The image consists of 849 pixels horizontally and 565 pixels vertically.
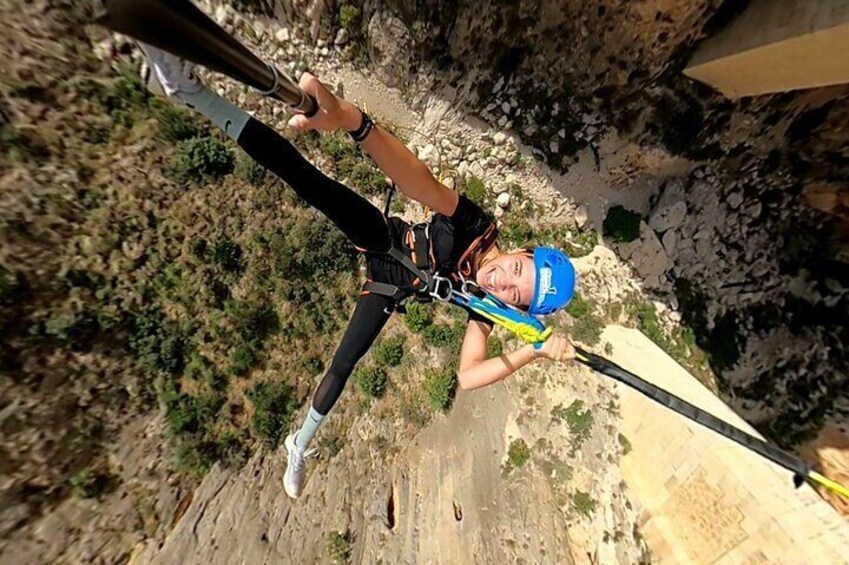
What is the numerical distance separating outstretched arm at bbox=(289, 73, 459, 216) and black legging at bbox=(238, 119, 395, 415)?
631 mm

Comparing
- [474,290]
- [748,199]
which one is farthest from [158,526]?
[748,199]

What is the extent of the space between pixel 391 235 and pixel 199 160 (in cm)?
568


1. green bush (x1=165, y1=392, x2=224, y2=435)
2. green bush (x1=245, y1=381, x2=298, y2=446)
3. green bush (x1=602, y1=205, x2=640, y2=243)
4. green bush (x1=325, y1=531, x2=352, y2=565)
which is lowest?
green bush (x1=325, y1=531, x2=352, y2=565)

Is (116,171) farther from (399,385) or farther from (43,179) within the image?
A: (399,385)

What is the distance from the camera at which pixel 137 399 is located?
25.6ft

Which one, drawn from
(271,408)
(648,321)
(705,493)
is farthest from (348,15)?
(705,493)

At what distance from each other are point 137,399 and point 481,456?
6783mm

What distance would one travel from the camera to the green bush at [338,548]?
28.0 ft

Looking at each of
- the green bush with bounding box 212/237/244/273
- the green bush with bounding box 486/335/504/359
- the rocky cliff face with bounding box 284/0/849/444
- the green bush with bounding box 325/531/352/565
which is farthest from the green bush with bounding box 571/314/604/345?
the green bush with bounding box 212/237/244/273

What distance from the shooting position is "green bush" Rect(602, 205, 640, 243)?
10.6m

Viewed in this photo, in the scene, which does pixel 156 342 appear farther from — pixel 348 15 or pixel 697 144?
pixel 697 144

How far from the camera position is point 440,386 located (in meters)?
10.1

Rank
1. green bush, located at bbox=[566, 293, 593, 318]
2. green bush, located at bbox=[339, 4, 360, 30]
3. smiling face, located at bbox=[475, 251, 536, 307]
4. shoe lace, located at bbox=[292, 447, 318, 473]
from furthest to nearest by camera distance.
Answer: green bush, located at bbox=[566, 293, 593, 318] < green bush, located at bbox=[339, 4, 360, 30] < shoe lace, located at bbox=[292, 447, 318, 473] < smiling face, located at bbox=[475, 251, 536, 307]

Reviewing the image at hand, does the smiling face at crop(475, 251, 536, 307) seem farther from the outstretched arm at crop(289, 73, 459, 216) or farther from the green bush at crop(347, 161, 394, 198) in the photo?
the green bush at crop(347, 161, 394, 198)
